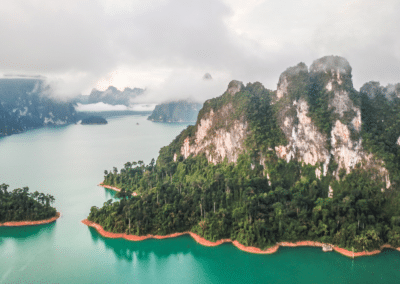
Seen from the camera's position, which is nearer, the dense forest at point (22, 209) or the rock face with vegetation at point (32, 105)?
the dense forest at point (22, 209)

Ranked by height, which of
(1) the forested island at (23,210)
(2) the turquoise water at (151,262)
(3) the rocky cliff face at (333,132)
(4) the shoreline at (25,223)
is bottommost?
(2) the turquoise water at (151,262)

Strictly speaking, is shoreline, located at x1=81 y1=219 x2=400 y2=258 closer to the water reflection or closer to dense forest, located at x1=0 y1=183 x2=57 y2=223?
the water reflection

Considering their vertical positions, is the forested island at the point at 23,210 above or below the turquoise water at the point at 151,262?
above

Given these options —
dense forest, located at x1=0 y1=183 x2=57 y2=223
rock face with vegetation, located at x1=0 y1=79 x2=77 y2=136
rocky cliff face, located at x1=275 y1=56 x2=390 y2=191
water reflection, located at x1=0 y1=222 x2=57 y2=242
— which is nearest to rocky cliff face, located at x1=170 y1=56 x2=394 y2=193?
rocky cliff face, located at x1=275 y1=56 x2=390 y2=191

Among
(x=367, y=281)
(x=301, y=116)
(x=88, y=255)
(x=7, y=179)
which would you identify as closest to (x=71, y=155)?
(x=7, y=179)

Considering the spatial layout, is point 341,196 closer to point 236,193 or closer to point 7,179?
point 236,193

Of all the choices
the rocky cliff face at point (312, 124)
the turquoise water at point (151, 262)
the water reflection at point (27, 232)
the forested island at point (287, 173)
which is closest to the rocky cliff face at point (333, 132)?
the rocky cliff face at point (312, 124)

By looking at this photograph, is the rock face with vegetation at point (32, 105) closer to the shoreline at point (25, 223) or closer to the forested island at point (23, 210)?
the forested island at point (23, 210)
